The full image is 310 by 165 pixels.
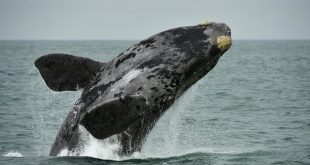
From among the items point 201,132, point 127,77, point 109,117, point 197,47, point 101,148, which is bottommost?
point 201,132

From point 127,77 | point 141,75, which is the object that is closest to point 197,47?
point 141,75

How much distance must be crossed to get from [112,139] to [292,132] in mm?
10178

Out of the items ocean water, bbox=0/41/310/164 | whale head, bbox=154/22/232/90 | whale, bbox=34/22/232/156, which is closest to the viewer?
whale, bbox=34/22/232/156

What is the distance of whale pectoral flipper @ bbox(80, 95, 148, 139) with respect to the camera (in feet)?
34.5

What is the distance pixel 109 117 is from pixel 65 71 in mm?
2018

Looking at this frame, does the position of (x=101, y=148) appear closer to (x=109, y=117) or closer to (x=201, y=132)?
(x=109, y=117)

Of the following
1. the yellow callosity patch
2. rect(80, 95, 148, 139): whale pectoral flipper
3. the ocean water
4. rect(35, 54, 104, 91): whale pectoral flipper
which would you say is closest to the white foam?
the ocean water

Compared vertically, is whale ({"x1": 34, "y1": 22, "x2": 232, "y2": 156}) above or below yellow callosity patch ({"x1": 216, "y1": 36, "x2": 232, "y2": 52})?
below

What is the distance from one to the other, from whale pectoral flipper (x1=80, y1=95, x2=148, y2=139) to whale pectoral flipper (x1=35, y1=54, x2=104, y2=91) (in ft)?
5.19

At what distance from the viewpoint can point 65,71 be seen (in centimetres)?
1230

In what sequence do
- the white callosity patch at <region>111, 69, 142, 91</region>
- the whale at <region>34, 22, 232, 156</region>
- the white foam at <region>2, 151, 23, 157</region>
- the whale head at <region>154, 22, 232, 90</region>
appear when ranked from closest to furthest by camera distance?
the whale at <region>34, 22, 232, 156</region>, the white callosity patch at <region>111, 69, 142, 91</region>, the whale head at <region>154, 22, 232, 90</region>, the white foam at <region>2, 151, 23, 157</region>

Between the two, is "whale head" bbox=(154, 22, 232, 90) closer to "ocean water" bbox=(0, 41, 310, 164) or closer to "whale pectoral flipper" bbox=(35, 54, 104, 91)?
"ocean water" bbox=(0, 41, 310, 164)

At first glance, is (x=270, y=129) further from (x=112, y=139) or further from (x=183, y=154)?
(x=112, y=139)

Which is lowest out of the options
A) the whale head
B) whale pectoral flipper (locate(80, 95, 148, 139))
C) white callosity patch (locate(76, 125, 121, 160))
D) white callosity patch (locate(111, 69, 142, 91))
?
white callosity patch (locate(76, 125, 121, 160))
